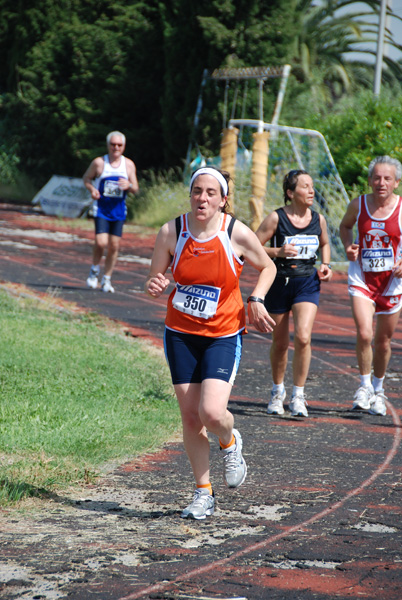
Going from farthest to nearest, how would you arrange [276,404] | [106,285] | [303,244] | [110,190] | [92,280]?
1. [92,280]
2. [106,285]
3. [110,190]
4. [276,404]
5. [303,244]

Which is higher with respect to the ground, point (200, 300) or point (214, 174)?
point (214, 174)

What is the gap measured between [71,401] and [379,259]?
277 centimetres

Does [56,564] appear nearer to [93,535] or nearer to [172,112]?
[93,535]

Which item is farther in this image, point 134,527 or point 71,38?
point 71,38

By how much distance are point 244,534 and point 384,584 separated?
2.85ft

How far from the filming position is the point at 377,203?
7.55 metres

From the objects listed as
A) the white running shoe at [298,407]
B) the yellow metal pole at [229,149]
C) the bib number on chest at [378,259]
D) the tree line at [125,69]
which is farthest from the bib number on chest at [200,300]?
the tree line at [125,69]

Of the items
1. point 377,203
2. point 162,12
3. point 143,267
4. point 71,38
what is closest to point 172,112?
point 162,12

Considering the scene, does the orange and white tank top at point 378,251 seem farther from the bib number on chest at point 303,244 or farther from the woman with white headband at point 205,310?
the woman with white headband at point 205,310

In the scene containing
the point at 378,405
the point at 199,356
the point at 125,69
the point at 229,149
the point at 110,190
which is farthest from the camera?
the point at 125,69

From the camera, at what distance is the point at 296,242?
750 cm

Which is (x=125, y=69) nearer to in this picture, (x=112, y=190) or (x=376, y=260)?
(x=112, y=190)

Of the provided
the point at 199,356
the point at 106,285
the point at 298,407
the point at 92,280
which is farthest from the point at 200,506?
the point at 92,280

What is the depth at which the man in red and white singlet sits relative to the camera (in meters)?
7.45
